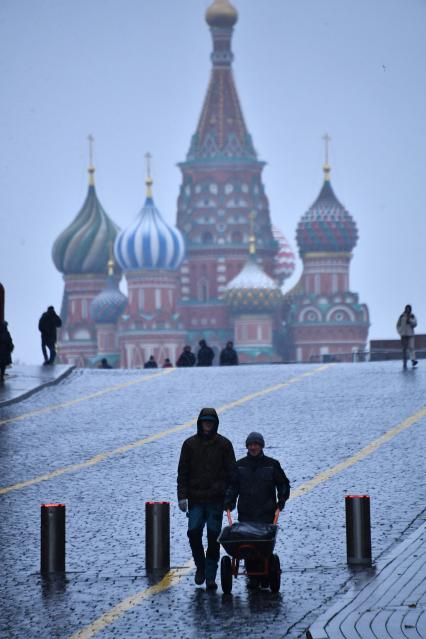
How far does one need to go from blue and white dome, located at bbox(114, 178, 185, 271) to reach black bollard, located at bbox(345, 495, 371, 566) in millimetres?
155479

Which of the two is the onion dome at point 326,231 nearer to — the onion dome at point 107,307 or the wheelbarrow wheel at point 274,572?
the onion dome at point 107,307

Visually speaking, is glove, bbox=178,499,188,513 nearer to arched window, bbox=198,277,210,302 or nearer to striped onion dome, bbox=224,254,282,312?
striped onion dome, bbox=224,254,282,312

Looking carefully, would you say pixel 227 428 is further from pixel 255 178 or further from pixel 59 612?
pixel 255 178

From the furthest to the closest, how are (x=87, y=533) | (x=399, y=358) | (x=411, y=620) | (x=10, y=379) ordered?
(x=399, y=358)
(x=10, y=379)
(x=87, y=533)
(x=411, y=620)

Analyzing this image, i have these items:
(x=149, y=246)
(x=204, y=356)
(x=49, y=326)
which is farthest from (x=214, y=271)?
(x=49, y=326)

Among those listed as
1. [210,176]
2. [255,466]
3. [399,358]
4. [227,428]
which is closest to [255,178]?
[210,176]

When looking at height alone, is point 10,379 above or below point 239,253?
below

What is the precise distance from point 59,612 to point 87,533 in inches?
167

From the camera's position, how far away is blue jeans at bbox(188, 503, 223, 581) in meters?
14.3

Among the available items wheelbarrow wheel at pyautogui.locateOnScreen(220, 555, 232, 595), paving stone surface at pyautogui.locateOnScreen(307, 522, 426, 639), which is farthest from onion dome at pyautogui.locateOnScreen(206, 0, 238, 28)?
wheelbarrow wheel at pyautogui.locateOnScreen(220, 555, 232, 595)

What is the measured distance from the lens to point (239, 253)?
176125 mm

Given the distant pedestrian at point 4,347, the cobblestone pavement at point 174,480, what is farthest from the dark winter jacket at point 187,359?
the distant pedestrian at point 4,347

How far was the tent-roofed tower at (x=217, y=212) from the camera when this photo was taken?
17462cm

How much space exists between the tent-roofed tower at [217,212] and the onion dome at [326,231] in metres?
3.30
